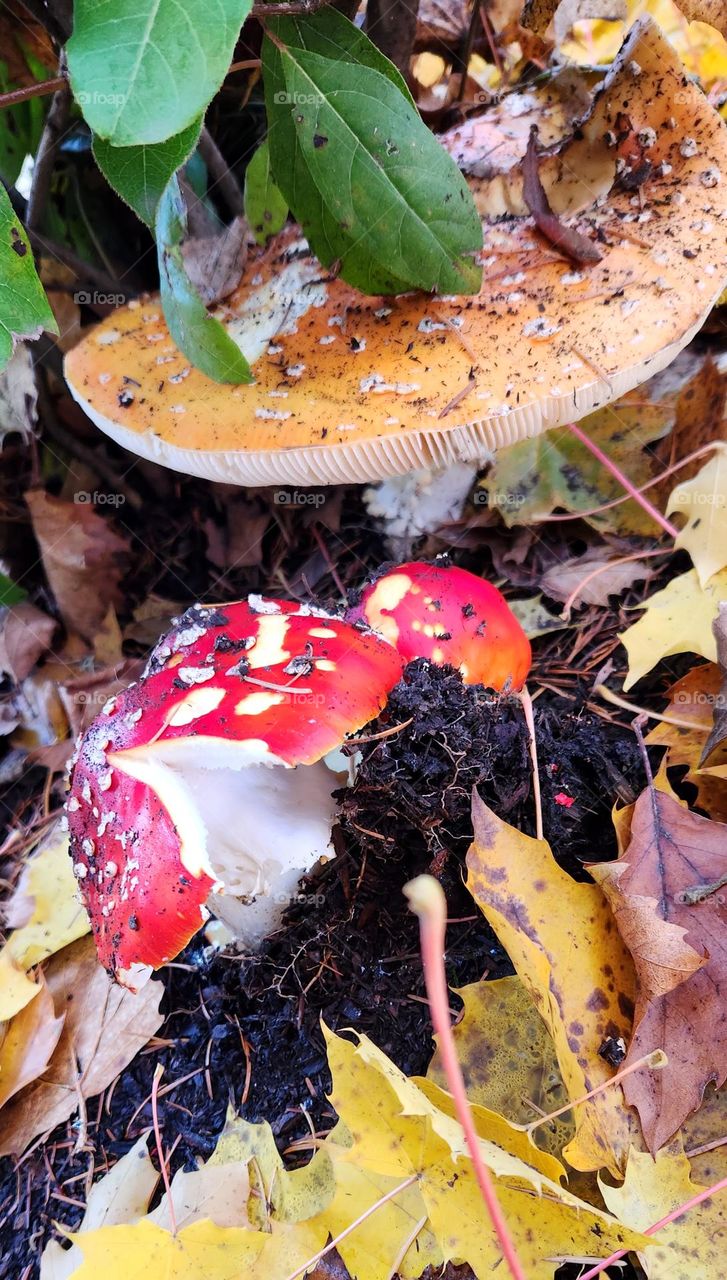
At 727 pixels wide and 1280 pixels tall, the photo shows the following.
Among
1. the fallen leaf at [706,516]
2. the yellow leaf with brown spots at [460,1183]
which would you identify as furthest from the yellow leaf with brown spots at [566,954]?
the fallen leaf at [706,516]

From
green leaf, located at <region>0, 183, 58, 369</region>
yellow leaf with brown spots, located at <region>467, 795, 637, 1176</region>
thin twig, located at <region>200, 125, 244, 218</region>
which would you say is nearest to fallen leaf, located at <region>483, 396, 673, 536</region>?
thin twig, located at <region>200, 125, 244, 218</region>

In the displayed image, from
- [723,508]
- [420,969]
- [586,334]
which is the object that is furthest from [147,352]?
[420,969]

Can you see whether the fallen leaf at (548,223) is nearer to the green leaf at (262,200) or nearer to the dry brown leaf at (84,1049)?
the green leaf at (262,200)

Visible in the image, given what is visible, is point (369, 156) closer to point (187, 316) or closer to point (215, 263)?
point (187, 316)

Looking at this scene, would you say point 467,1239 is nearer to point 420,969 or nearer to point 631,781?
point 420,969

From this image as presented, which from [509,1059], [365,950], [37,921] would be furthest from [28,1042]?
[509,1059]

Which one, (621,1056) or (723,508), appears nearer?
(621,1056)
